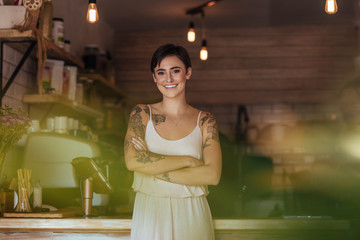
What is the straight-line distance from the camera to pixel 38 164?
137 inches

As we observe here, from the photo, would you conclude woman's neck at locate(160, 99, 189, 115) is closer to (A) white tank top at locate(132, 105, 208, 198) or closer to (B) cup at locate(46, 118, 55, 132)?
(A) white tank top at locate(132, 105, 208, 198)

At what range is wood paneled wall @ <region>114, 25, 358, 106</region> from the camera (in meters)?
7.09

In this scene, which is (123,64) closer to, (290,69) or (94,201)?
(290,69)

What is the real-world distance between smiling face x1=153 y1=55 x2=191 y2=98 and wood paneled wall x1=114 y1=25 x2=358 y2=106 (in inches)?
180

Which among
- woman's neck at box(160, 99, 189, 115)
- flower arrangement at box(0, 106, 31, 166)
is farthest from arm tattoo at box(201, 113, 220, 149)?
flower arrangement at box(0, 106, 31, 166)

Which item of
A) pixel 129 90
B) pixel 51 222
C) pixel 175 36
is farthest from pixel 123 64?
pixel 51 222

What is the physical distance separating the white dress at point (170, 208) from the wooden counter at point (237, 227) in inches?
14.2

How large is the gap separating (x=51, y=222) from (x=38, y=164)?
72cm

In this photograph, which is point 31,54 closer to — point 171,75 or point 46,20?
point 46,20

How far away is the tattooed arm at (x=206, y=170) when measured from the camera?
2434 millimetres

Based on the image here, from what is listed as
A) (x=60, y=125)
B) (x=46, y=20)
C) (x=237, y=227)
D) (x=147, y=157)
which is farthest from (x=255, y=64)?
(x=147, y=157)

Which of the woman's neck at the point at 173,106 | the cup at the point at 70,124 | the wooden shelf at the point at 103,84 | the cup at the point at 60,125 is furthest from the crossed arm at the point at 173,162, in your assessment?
the wooden shelf at the point at 103,84

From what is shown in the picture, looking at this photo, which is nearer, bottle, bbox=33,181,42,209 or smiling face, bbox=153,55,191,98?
smiling face, bbox=153,55,191,98

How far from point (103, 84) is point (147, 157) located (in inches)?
128
